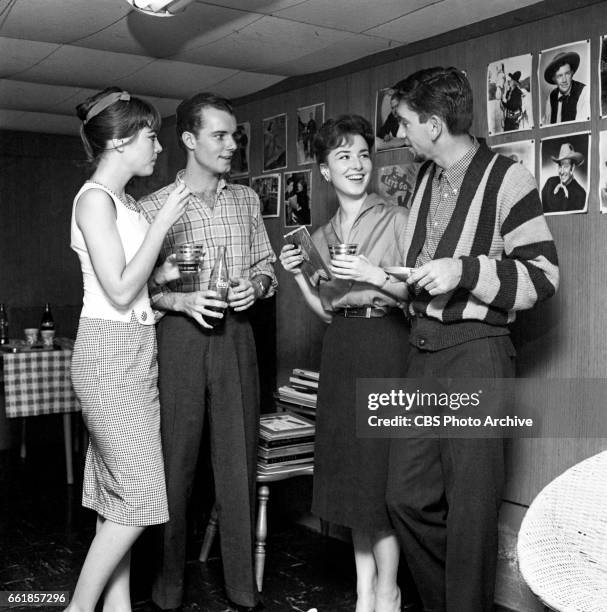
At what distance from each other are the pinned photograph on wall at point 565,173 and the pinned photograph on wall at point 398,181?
651mm

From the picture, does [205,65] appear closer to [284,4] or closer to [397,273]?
[284,4]

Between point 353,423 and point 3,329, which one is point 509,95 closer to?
point 353,423

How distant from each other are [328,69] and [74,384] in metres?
1.98

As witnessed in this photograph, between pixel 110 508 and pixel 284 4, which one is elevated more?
pixel 284 4

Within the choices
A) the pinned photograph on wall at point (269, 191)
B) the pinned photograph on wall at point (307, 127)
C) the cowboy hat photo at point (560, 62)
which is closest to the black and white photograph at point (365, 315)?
the cowboy hat photo at point (560, 62)

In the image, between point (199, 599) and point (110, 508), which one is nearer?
point (110, 508)

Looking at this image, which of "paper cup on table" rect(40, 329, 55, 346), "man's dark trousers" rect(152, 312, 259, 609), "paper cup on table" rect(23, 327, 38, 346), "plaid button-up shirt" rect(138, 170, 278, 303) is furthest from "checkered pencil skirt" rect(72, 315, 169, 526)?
"paper cup on table" rect(23, 327, 38, 346)

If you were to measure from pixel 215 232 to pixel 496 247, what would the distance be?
1111 millimetres

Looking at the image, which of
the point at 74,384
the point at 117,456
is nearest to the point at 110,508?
the point at 117,456

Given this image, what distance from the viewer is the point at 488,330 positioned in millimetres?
2578

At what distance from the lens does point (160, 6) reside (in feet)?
8.97

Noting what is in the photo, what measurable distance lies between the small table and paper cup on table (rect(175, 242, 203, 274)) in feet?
7.92

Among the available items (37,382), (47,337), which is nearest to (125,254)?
(37,382)

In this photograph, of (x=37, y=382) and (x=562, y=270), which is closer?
(x=562, y=270)
